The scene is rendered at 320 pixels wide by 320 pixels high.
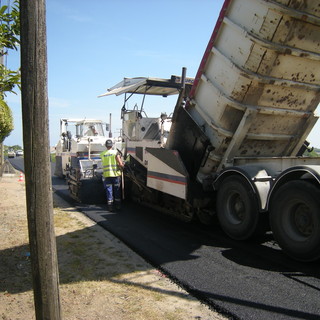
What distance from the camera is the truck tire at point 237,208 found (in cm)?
478

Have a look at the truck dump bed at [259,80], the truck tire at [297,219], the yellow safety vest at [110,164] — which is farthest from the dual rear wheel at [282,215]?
the yellow safety vest at [110,164]

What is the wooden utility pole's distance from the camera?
202 centimetres

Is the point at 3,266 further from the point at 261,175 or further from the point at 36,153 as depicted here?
the point at 261,175

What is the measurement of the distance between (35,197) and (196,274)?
2.32m

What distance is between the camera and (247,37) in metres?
4.47

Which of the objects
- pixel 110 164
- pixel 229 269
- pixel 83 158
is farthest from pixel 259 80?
pixel 83 158

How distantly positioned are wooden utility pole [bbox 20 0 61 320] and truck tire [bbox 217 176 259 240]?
10.4ft

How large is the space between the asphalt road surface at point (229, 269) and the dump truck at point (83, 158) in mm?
2283

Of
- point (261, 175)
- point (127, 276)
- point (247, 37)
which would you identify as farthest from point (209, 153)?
point (127, 276)

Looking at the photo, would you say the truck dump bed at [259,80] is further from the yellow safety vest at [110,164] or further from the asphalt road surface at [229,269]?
the yellow safety vest at [110,164]

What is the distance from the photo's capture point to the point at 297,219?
13.9 feet

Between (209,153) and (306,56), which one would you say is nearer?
(306,56)

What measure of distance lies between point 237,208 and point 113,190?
3386 mm

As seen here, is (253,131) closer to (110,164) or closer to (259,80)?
(259,80)
